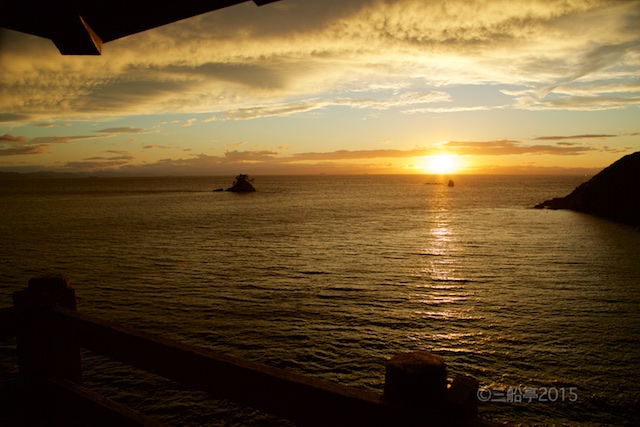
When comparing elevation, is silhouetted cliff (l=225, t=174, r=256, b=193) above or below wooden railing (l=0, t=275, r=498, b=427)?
above

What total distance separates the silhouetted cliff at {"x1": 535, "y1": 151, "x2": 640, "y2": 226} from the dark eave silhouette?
2190 inches

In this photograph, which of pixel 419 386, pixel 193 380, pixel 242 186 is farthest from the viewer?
pixel 242 186

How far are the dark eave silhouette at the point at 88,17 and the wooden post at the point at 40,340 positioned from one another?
1.97 m

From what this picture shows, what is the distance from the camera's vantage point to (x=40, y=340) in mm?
3102

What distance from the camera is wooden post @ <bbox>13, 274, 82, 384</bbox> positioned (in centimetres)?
307

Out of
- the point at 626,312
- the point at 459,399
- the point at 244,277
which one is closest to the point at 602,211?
the point at 626,312

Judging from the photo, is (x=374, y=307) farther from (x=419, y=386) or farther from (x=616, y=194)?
(x=616, y=194)

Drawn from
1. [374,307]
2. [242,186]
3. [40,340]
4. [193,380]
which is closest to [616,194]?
[374,307]

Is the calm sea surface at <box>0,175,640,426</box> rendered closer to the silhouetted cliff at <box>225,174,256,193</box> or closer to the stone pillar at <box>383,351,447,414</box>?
the stone pillar at <box>383,351,447,414</box>

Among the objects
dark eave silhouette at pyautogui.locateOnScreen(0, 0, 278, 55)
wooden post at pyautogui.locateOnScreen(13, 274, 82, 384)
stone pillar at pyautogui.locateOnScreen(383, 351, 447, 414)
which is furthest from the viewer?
wooden post at pyautogui.locateOnScreen(13, 274, 82, 384)

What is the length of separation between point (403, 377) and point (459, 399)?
24 cm

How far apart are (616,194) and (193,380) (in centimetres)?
6200

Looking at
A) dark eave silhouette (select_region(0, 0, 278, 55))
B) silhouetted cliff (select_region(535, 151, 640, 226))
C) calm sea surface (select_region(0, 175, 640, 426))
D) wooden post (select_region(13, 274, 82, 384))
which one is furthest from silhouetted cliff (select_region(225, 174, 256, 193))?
dark eave silhouette (select_region(0, 0, 278, 55))

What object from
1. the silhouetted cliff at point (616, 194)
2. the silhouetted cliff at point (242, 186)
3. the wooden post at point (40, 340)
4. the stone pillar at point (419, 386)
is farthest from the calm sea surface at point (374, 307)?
the silhouetted cliff at point (242, 186)
